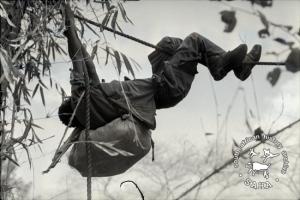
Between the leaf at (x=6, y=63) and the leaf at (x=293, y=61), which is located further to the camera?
the leaf at (x=6, y=63)

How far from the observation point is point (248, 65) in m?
2.71

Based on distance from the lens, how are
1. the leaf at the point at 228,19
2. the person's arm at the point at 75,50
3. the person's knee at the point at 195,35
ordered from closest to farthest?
the leaf at the point at 228,19, the person's arm at the point at 75,50, the person's knee at the point at 195,35

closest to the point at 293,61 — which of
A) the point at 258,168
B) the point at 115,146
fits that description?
the point at 115,146

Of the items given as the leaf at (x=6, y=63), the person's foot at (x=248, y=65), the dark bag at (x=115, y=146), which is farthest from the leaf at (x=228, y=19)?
the person's foot at (x=248, y=65)

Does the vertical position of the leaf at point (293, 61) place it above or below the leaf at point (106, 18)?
below

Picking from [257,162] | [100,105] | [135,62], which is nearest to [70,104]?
[100,105]

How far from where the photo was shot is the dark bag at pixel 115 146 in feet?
8.16

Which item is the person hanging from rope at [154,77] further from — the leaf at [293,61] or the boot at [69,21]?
the leaf at [293,61]

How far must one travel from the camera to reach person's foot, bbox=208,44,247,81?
267 centimetres

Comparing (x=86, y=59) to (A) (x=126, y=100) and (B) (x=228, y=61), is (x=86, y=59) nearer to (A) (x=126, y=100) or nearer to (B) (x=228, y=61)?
(A) (x=126, y=100)

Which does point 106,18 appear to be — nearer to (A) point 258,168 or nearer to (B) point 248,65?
(B) point 248,65

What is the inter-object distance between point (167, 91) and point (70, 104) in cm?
46

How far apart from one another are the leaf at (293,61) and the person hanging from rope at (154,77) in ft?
4.19

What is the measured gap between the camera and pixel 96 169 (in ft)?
8.53
